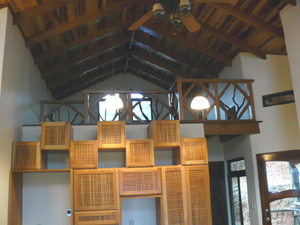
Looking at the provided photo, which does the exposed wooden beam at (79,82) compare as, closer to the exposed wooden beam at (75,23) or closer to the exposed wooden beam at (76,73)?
the exposed wooden beam at (76,73)

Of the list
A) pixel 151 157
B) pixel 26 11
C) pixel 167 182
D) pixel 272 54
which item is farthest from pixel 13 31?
pixel 272 54

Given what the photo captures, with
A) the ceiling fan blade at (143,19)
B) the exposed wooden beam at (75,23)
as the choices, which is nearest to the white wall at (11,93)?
the exposed wooden beam at (75,23)

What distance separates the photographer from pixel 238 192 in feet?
24.7

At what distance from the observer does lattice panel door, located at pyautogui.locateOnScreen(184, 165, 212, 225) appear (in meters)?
5.60

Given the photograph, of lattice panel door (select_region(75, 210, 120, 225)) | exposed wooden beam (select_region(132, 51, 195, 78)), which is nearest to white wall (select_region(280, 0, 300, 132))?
lattice panel door (select_region(75, 210, 120, 225))

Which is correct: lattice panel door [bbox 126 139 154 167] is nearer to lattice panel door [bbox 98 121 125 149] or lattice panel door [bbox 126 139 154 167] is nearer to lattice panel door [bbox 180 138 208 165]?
lattice panel door [bbox 98 121 125 149]

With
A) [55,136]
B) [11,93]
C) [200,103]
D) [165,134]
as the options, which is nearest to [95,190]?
[55,136]

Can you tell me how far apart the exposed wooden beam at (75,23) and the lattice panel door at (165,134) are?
2508mm

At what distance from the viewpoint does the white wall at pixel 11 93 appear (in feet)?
16.5

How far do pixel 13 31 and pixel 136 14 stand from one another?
282 cm

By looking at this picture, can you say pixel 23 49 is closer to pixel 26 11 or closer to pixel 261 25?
pixel 26 11

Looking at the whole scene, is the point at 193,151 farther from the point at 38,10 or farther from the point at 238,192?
the point at 38,10

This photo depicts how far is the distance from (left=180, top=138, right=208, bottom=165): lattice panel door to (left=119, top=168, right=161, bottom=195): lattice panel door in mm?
572

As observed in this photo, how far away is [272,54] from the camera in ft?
22.4
